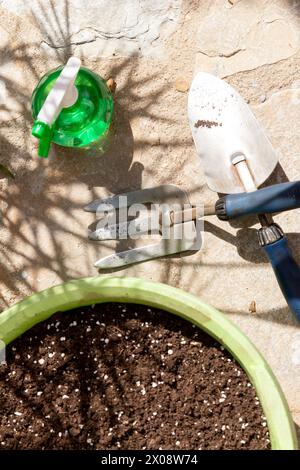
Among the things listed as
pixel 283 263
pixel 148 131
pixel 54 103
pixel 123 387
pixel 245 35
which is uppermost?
pixel 245 35

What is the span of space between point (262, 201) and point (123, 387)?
431 mm

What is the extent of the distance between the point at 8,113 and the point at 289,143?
60cm

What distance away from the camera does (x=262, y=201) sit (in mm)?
1276

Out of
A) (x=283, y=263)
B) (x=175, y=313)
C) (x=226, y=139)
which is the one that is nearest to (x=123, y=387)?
(x=175, y=313)

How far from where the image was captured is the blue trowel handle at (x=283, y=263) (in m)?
1.31

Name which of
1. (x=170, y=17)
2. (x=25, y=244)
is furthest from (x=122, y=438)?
(x=170, y=17)

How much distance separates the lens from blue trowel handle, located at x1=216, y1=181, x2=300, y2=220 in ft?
4.13

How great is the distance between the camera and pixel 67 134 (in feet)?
4.59

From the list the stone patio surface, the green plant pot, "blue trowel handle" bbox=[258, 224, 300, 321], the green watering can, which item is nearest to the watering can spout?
the green watering can

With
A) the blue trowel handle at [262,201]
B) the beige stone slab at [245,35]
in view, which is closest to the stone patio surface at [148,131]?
the beige stone slab at [245,35]

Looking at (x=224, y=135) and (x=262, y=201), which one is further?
(x=224, y=135)

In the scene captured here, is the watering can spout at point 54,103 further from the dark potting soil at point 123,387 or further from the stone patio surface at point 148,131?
the dark potting soil at point 123,387

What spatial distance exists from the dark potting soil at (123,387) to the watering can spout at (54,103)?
33 centimetres

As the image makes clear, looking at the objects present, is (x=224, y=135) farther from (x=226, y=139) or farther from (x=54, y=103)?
(x=54, y=103)
